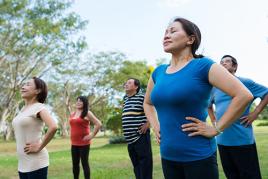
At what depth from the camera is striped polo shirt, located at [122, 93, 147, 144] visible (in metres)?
5.95

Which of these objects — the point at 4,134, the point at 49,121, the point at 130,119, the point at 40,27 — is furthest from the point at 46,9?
the point at 4,134

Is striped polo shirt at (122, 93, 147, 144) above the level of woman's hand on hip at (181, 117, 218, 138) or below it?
below

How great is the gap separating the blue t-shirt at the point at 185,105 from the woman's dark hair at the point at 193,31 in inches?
6.6

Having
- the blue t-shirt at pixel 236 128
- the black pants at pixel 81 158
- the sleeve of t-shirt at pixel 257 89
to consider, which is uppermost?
the sleeve of t-shirt at pixel 257 89

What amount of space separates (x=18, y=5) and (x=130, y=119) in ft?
50.3

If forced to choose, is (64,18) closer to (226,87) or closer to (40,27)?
(40,27)

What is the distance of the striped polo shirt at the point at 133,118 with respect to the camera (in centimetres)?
595

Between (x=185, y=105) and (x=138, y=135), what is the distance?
3.42 metres

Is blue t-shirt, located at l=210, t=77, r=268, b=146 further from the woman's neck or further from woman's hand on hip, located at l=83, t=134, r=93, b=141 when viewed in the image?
woman's hand on hip, located at l=83, t=134, r=93, b=141

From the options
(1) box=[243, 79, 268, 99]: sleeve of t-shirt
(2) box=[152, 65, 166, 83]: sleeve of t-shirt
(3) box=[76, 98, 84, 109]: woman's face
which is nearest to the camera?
(2) box=[152, 65, 166, 83]: sleeve of t-shirt

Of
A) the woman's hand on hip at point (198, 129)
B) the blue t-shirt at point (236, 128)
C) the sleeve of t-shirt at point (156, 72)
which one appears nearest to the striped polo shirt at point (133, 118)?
the blue t-shirt at point (236, 128)

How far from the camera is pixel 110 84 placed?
38625 millimetres

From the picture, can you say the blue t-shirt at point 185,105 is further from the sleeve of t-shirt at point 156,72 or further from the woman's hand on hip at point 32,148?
the woman's hand on hip at point 32,148

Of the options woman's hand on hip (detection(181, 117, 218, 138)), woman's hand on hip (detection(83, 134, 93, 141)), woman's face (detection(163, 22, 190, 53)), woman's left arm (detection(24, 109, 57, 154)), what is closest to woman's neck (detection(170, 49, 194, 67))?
woman's face (detection(163, 22, 190, 53))
